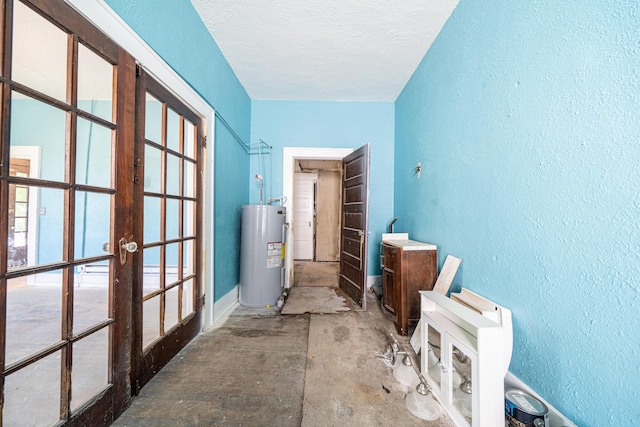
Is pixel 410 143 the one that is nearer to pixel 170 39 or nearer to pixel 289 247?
pixel 289 247

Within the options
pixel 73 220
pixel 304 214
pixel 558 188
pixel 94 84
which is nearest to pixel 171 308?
pixel 73 220

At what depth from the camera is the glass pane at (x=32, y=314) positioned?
79cm

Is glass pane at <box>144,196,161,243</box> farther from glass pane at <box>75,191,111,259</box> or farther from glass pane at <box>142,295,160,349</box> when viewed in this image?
glass pane at <box>142,295,160,349</box>

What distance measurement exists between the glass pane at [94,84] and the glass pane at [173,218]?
25.1 inches

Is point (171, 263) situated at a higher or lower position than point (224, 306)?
higher

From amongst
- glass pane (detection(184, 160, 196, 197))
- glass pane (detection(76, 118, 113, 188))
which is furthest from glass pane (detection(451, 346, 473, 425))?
glass pane (detection(184, 160, 196, 197))

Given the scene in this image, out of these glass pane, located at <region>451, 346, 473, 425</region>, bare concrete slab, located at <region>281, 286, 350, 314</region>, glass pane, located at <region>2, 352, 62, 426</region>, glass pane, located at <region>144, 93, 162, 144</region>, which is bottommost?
bare concrete slab, located at <region>281, 286, 350, 314</region>

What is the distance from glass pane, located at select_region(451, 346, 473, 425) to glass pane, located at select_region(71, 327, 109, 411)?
5.73ft

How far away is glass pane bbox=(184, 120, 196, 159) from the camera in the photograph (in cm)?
177

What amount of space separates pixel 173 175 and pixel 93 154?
1.79 feet

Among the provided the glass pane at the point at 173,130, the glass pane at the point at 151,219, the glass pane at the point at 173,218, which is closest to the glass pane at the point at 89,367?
the glass pane at the point at 151,219

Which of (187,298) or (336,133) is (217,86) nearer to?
(336,133)

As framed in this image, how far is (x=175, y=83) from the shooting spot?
1.54 meters

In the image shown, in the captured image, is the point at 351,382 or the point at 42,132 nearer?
the point at 42,132
